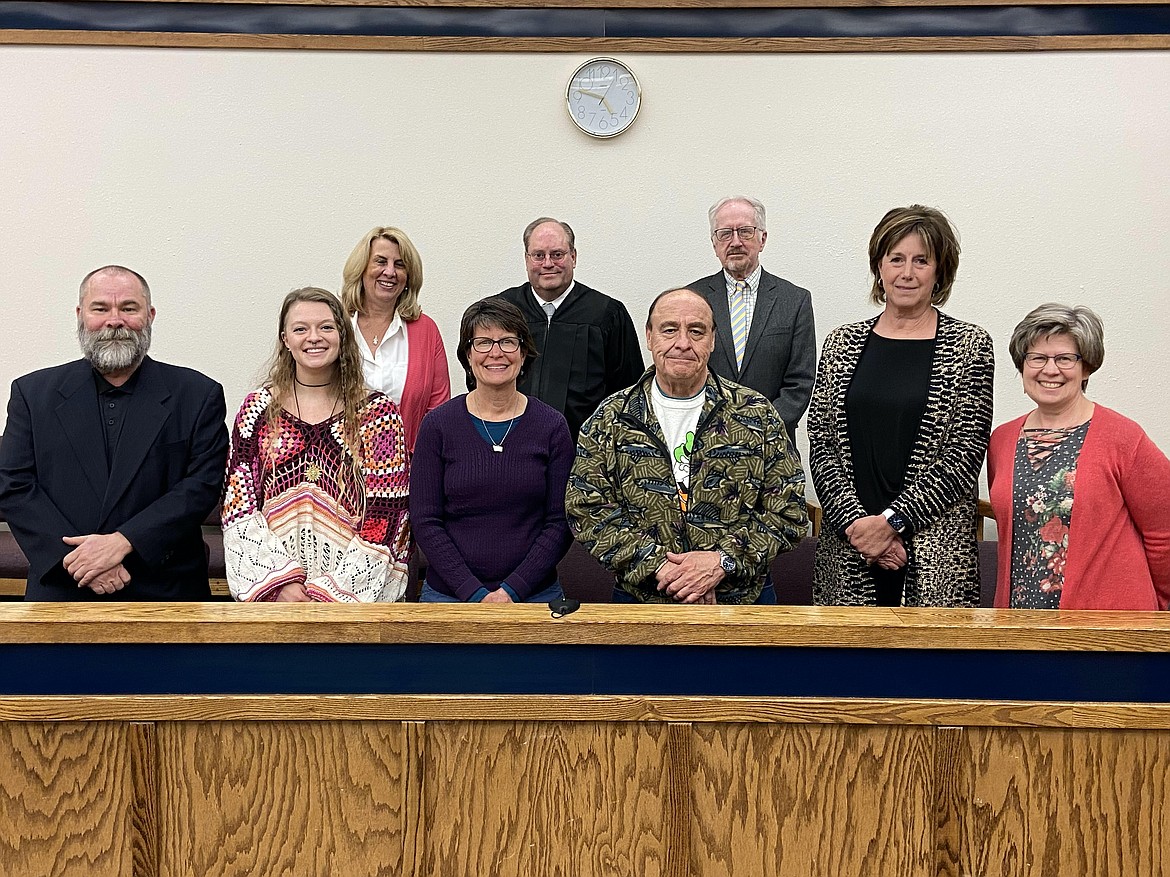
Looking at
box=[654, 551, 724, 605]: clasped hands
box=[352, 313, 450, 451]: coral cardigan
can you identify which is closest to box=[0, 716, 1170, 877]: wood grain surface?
box=[654, 551, 724, 605]: clasped hands

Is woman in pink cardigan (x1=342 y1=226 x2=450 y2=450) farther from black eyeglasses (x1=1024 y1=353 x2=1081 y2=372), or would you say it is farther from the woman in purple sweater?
black eyeglasses (x1=1024 y1=353 x2=1081 y2=372)

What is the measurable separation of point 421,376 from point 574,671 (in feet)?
5.60

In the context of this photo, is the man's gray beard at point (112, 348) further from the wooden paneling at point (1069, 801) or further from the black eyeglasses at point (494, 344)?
the wooden paneling at point (1069, 801)

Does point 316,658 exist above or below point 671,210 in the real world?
below

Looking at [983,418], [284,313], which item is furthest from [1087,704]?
[284,313]

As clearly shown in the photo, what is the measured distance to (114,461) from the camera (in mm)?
2574

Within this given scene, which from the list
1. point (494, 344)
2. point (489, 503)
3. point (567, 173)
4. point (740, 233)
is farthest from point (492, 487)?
point (567, 173)

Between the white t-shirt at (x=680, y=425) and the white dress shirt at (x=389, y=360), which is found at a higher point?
the white dress shirt at (x=389, y=360)

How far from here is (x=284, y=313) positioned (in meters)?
2.57

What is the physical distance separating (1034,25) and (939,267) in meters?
2.51

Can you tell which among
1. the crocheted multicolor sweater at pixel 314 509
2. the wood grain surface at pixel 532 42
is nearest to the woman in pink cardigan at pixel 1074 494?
the crocheted multicolor sweater at pixel 314 509

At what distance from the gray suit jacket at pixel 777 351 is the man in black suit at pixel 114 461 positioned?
156 centimetres

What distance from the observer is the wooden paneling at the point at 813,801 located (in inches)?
67.5

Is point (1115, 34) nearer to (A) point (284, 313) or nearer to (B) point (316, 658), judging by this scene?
(A) point (284, 313)
